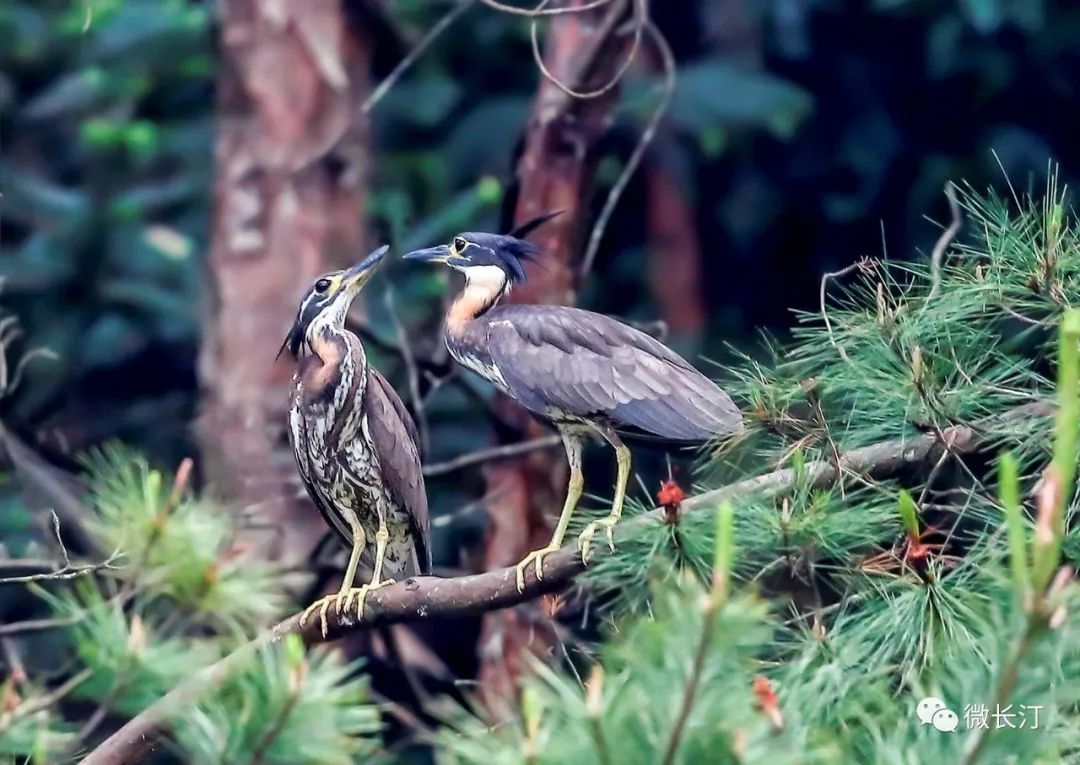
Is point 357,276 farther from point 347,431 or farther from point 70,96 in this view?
point 70,96

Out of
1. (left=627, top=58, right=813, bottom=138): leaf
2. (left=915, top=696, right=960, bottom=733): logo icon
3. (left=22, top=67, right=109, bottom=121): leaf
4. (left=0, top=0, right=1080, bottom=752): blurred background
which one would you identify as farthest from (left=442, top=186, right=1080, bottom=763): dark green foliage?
(left=22, top=67, right=109, bottom=121): leaf

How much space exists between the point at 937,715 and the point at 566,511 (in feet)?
3.39

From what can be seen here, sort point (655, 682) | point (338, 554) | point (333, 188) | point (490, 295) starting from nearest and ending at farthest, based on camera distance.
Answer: point (655, 682) → point (490, 295) → point (338, 554) → point (333, 188)

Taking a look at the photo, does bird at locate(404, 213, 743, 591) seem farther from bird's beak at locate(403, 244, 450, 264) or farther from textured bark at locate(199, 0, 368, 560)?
textured bark at locate(199, 0, 368, 560)

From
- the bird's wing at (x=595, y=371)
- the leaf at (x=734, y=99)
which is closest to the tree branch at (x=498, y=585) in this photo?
the bird's wing at (x=595, y=371)

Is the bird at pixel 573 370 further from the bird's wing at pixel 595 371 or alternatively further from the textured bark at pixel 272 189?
the textured bark at pixel 272 189

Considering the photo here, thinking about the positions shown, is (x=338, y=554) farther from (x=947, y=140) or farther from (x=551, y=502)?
(x=947, y=140)

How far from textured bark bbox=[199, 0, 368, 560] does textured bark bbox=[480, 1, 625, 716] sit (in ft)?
1.86

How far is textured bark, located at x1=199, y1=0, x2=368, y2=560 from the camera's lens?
3.78 meters

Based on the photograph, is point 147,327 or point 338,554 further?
point 147,327

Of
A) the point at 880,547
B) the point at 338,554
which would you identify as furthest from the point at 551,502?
the point at 880,547

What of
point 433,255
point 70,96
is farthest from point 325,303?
point 70,96

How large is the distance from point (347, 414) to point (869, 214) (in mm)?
2686

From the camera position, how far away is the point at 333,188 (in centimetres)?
386
